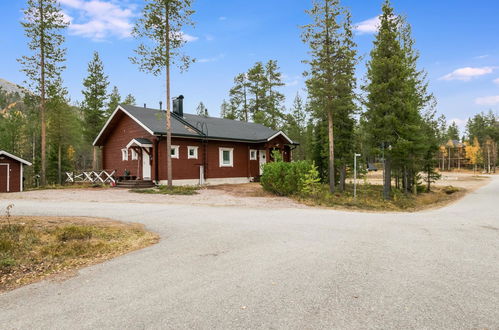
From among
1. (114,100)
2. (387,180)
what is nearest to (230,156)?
(387,180)

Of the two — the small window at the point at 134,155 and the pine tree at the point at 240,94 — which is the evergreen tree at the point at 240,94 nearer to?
the pine tree at the point at 240,94

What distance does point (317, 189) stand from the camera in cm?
1688

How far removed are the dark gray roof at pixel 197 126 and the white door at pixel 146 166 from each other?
2369 millimetres

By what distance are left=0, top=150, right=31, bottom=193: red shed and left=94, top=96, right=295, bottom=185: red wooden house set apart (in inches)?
259

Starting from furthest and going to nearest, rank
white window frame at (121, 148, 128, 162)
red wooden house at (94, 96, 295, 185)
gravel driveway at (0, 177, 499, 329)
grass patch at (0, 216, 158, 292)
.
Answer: white window frame at (121, 148, 128, 162)
red wooden house at (94, 96, 295, 185)
grass patch at (0, 216, 158, 292)
gravel driveway at (0, 177, 499, 329)

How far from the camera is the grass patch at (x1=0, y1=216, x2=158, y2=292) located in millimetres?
4961

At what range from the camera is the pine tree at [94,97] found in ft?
124

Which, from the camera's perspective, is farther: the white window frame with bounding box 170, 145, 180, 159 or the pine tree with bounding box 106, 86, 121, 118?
the pine tree with bounding box 106, 86, 121, 118

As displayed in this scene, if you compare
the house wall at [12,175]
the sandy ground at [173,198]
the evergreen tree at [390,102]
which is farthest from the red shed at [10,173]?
the evergreen tree at [390,102]

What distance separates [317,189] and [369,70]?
8971mm

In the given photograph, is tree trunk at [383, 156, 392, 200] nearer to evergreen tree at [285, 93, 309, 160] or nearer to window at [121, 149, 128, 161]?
window at [121, 149, 128, 161]

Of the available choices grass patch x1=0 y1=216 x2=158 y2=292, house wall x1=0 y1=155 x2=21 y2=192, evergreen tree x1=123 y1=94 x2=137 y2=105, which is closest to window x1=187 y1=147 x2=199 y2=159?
house wall x1=0 y1=155 x2=21 y2=192

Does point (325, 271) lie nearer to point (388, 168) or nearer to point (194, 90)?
point (388, 168)

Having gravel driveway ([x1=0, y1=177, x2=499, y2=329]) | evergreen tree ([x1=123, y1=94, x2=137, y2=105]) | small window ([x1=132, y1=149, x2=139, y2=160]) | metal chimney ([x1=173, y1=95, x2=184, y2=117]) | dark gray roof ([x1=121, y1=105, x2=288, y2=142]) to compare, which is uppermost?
evergreen tree ([x1=123, y1=94, x2=137, y2=105])
